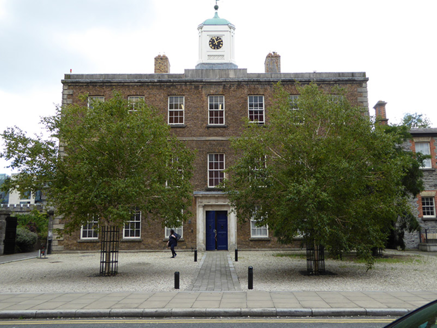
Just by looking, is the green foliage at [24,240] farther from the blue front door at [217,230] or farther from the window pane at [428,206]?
the window pane at [428,206]

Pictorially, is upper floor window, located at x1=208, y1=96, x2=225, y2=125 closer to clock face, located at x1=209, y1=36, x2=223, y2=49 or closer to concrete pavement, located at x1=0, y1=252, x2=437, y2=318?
Answer: clock face, located at x1=209, y1=36, x2=223, y2=49

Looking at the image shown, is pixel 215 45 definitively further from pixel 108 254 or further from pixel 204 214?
pixel 108 254

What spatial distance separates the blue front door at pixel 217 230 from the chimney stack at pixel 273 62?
11.9 m

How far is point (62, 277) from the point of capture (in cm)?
1297

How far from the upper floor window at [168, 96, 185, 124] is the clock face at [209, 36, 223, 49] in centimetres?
620

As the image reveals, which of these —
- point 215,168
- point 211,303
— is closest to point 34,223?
point 215,168

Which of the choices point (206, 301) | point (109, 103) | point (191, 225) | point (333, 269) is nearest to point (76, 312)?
point (206, 301)

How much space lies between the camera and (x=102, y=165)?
1276 centimetres

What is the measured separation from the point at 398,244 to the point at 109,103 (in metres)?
19.2

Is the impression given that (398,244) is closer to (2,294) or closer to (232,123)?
(232,123)

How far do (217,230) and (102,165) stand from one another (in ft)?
39.6

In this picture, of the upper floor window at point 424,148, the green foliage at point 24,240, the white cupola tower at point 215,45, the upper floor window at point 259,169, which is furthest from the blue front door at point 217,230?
the upper floor window at point 424,148

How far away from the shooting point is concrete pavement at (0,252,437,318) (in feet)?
24.6

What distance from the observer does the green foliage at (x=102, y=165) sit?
12.3m
